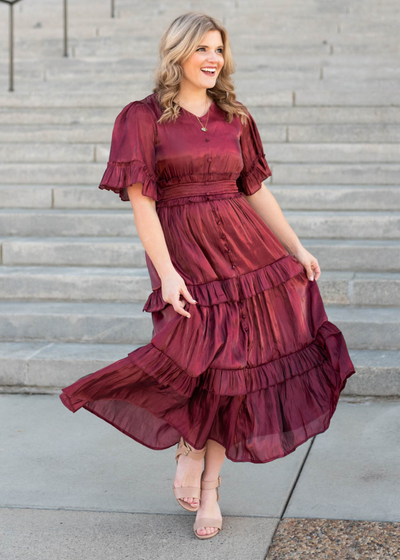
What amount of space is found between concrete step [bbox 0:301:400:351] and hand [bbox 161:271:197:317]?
207 centimetres

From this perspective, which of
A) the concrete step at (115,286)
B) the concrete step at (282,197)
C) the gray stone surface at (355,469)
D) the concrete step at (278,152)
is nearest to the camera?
the gray stone surface at (355,469)

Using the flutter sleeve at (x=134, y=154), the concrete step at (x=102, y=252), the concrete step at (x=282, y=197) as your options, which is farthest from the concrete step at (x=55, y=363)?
the flutter sleeve at (x=134, y=154)

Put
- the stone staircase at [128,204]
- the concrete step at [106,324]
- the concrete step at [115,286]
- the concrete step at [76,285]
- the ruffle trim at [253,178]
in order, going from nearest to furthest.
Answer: the ruffle trim at [253,178]
the concrete step at [106,324]
the stone staircase at [128,204]
the concrete step at [115,286]
the concrete step at [76,285]

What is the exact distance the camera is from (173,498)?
3029 millimetres

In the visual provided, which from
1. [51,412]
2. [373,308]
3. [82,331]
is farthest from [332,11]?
[51,412]

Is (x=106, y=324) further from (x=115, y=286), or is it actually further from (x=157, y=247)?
(x=157, y=247)

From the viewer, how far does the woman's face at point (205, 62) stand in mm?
2652

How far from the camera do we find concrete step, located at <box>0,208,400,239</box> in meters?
5.38

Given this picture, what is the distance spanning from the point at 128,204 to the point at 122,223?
0.32 meters

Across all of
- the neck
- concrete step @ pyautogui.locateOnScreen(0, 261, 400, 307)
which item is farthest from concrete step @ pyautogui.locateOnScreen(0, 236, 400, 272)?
the neck

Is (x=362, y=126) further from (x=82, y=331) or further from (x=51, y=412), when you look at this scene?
(x=51, y=412)

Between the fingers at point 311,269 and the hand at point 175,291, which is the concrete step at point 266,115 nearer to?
the fingers at point 311,269

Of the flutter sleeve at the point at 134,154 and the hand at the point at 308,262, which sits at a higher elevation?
the flutter sleeve at the point at 134,154

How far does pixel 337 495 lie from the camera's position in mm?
2984
